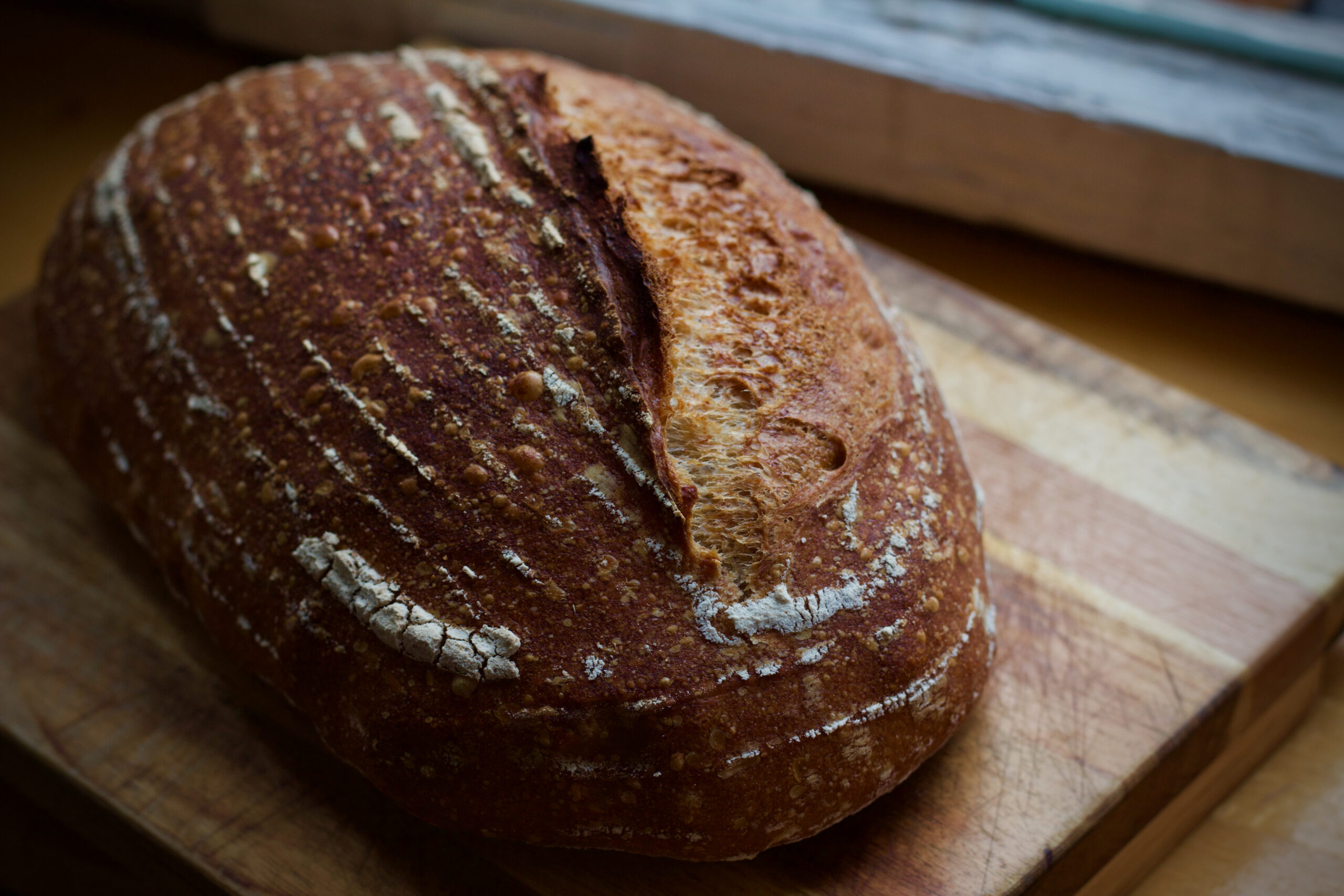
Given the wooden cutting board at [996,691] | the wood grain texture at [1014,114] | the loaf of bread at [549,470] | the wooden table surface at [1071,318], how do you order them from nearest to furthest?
the loaf of bread at [549,470] → the wooden cutting board at [996,691] → the wooden table surface at [1071,318] → the wood grain texture at [1014,114]

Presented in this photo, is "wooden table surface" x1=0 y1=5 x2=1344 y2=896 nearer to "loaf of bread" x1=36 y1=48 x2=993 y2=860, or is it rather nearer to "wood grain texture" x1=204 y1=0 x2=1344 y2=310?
"wood grain texture" x1=204 y1=0 x2=1344 y2=310

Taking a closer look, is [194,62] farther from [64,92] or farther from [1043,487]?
[1043,487]

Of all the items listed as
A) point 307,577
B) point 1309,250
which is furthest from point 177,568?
point 1309,250

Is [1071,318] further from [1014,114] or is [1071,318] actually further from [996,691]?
[996,691]

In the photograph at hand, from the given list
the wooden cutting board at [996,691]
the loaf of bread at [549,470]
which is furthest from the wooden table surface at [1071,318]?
the loaf of bread at [549,470]

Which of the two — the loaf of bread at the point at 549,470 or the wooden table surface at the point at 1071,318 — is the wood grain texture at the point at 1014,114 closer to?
the wooden table surface at the point at 1071,318

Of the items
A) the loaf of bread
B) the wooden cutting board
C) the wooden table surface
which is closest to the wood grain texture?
the wooden table surface
